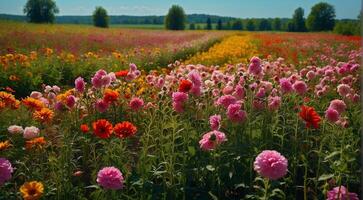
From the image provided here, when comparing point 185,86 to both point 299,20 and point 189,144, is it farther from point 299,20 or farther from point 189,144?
point 299,20

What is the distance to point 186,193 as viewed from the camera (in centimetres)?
274

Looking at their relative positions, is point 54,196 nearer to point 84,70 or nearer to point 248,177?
point 248,177

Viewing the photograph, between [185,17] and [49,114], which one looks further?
[185,17]

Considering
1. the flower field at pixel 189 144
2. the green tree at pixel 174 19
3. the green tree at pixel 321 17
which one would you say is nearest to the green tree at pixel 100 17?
the green tree at pixel 174 19

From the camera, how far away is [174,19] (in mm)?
71500

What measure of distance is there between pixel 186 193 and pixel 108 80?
154 centimetres

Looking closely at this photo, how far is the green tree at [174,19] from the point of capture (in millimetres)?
71188

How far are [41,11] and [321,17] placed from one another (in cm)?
4286

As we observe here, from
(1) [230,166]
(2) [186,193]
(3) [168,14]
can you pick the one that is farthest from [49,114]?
(3) [168,14]

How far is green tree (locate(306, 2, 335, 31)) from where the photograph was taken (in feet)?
213

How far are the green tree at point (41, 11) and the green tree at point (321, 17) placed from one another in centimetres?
3928

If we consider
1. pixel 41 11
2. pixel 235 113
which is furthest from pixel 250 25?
pixel 235 113

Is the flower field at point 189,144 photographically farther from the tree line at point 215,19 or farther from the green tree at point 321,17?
the green tree at point 321,17

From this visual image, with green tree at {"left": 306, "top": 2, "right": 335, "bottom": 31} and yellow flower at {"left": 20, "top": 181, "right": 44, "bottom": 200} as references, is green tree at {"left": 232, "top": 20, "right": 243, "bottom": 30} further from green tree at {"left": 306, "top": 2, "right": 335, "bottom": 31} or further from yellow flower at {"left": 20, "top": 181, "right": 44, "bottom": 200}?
yellow flower at {"left": 20, "top": 181, "right": 44, "bottom": 200}
